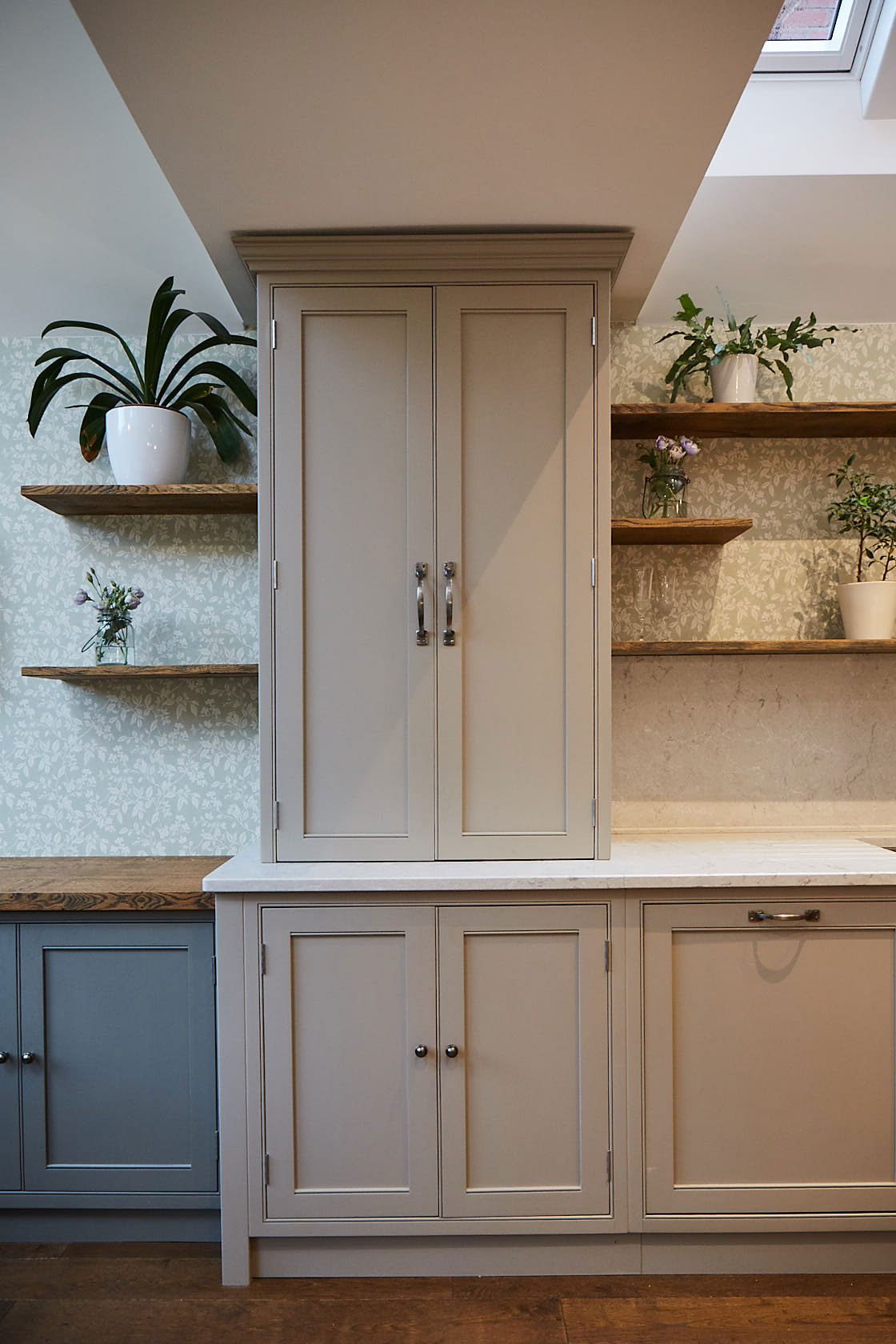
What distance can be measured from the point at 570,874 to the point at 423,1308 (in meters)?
0.99

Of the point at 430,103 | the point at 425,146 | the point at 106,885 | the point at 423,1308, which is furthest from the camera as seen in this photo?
the point at 106,885

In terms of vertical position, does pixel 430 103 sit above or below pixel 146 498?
above

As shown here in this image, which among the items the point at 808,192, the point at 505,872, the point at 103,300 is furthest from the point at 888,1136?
the point at 103,300

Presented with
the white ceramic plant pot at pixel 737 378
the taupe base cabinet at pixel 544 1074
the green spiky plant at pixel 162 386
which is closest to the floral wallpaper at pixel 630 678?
the green spiky plant at pixel 162 386

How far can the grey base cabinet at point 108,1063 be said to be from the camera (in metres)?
2.18

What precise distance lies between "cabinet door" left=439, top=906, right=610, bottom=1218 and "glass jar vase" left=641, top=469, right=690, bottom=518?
1163 millimetres

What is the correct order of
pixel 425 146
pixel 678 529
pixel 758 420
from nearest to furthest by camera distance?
pixel 425 146 < pixel 678 529 < pixel 758 420

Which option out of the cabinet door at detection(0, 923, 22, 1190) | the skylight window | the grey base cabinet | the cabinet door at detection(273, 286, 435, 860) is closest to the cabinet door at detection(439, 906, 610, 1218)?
the cabinet door at detection(273, 286, 435, 860)

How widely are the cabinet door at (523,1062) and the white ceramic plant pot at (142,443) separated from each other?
1.48 m

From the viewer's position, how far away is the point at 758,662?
8.95 feet

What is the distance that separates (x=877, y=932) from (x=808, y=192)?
→ 6.39 feet

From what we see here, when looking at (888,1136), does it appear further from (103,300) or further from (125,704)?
(103,300)

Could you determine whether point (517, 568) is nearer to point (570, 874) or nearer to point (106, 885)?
point (570, 874)

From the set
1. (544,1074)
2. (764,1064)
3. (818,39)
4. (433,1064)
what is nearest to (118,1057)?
(433,1064)
